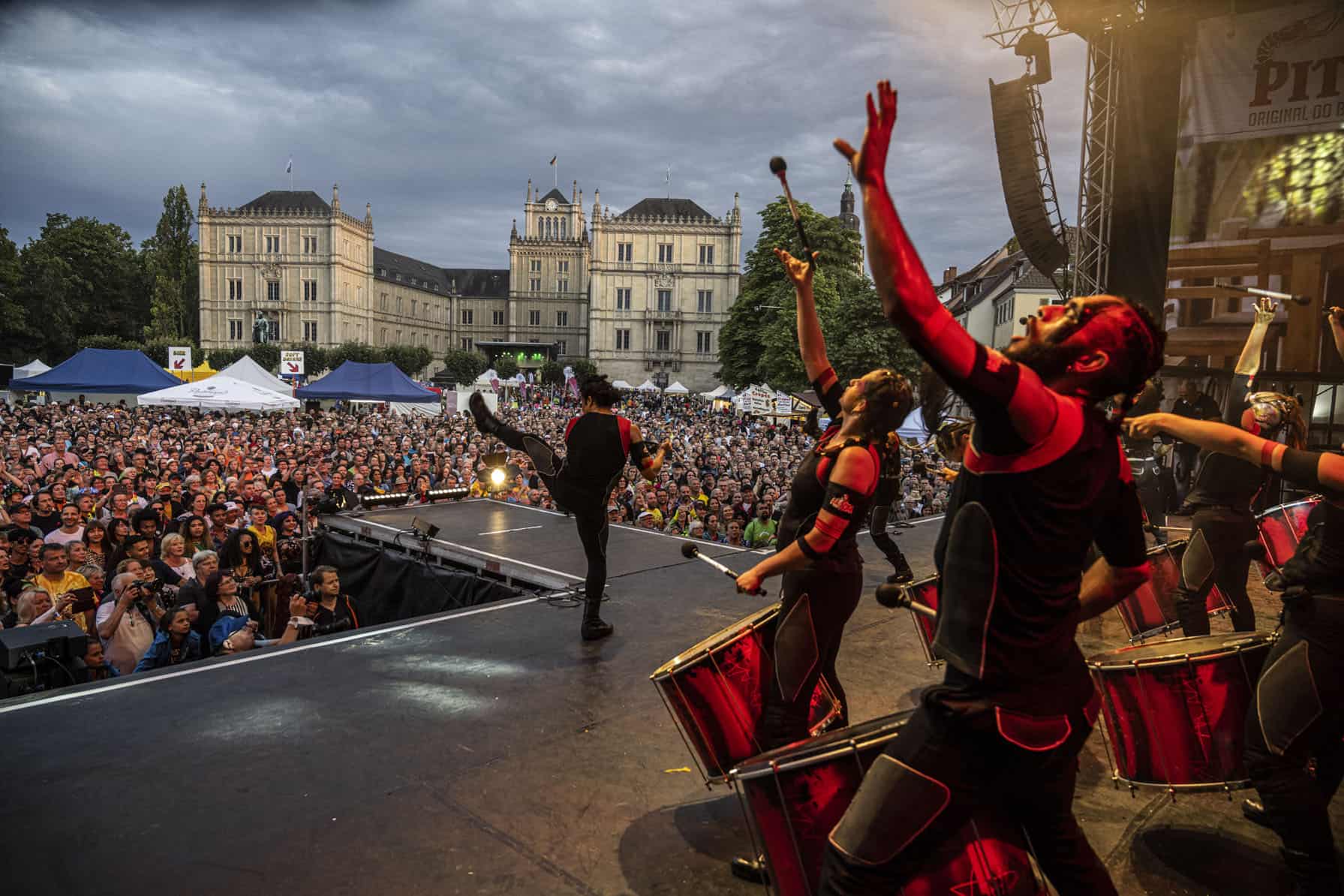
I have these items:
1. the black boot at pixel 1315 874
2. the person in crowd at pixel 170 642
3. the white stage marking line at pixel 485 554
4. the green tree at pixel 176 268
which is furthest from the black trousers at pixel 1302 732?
the green tree at pixel 176 268

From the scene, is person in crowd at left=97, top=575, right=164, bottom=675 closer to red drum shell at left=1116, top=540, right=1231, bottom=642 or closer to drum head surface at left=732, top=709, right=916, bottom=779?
drum head surface at left=732, top=709, right=916, bottom=779

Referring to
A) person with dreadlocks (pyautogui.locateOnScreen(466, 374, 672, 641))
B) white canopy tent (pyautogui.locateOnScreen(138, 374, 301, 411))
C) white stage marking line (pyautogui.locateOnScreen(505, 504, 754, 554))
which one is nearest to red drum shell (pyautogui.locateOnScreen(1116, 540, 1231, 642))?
person with dreadlocks (pyautogui.locateOnScreen(466, 374, 672, 641))

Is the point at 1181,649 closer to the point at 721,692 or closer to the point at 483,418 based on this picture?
the point at 721,692

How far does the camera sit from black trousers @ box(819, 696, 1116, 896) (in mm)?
1764

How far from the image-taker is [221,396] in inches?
800

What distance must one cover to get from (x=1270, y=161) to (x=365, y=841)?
48.3ft

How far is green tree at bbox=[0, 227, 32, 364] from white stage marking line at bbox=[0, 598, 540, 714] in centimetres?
6979

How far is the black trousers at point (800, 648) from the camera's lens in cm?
304

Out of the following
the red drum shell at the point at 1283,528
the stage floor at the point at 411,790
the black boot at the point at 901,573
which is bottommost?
the stage floor at the point at 411,790

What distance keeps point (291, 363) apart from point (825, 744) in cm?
3208

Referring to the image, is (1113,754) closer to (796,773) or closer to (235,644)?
(796,773)

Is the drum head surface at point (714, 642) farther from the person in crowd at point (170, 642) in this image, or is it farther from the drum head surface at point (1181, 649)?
the person in crowd at point (170, 642)

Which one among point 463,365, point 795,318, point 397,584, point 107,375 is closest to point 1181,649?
point 397,584

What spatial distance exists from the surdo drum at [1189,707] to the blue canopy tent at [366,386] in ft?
81.9
